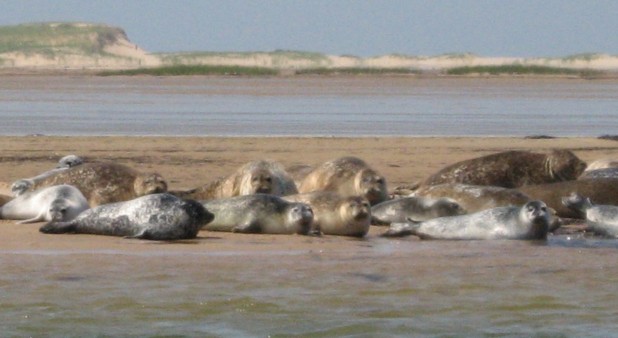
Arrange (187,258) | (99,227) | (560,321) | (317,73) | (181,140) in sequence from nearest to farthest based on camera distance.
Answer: (560,321)
(187,258)
(99,227)
(181,140)
(317,73)

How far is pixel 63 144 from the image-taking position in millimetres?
17719

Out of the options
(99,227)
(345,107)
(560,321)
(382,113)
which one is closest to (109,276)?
(99,227)

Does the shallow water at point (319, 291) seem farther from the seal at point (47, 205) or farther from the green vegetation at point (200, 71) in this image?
the green vegetation at point (200, 71)

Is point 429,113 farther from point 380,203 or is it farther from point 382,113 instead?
point 380,203

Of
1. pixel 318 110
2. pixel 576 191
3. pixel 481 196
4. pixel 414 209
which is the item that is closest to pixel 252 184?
pixel 414 209

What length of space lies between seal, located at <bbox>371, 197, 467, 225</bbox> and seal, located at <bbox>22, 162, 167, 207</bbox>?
5.20 ft

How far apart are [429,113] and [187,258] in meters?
21.7

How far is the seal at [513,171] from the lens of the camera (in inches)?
457

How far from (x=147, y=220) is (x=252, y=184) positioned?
4.93ft

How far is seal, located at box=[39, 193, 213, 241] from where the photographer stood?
8.70 metres

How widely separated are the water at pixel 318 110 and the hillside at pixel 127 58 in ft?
82.4

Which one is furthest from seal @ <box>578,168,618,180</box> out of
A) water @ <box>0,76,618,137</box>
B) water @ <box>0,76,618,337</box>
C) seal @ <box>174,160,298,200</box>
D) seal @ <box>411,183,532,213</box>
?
water @ <box>0,76,618,137</box>

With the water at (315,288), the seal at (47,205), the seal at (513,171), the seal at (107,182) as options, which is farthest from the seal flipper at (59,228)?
the seal at (513,171)

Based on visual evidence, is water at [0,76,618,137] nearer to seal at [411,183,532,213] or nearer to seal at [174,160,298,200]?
seal at [174,160,298,200]
